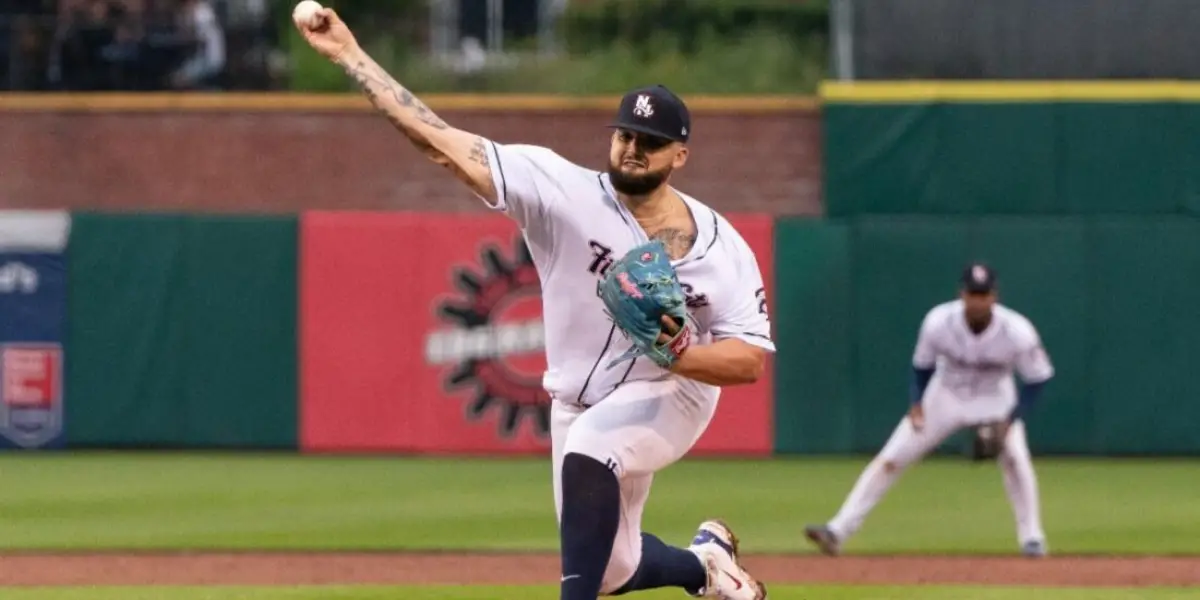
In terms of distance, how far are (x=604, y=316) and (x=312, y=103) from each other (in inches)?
501

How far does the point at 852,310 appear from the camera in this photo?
17.1m

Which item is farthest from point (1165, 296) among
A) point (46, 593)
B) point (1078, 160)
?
point (46, 593)

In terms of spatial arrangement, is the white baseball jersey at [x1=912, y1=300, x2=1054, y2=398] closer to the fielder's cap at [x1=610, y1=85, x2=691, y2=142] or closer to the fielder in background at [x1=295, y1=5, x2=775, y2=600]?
the fielder in background at [x1=295, y1=5, x2=775, y2=600]

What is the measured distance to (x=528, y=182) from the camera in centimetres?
614

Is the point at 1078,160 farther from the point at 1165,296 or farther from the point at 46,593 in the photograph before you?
the point at 46,593

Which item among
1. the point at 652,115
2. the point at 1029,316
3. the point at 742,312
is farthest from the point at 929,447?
the point at 1029,316

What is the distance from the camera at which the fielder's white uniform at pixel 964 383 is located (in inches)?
431

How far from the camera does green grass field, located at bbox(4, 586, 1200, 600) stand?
8781 millimetres

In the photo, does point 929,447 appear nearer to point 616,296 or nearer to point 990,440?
point 990,440

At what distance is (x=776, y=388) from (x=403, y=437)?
3.08 m

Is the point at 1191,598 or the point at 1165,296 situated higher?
the point at 1165,296

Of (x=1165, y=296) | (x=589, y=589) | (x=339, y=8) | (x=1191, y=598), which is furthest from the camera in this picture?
(x=339, y=8)

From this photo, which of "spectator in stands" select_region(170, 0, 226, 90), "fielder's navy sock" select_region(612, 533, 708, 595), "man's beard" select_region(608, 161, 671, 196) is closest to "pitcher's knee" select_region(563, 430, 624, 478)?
"fielder's navy sock" select_region(612, 533, 708, 595)

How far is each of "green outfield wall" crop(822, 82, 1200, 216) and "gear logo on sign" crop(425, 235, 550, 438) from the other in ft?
10.4
